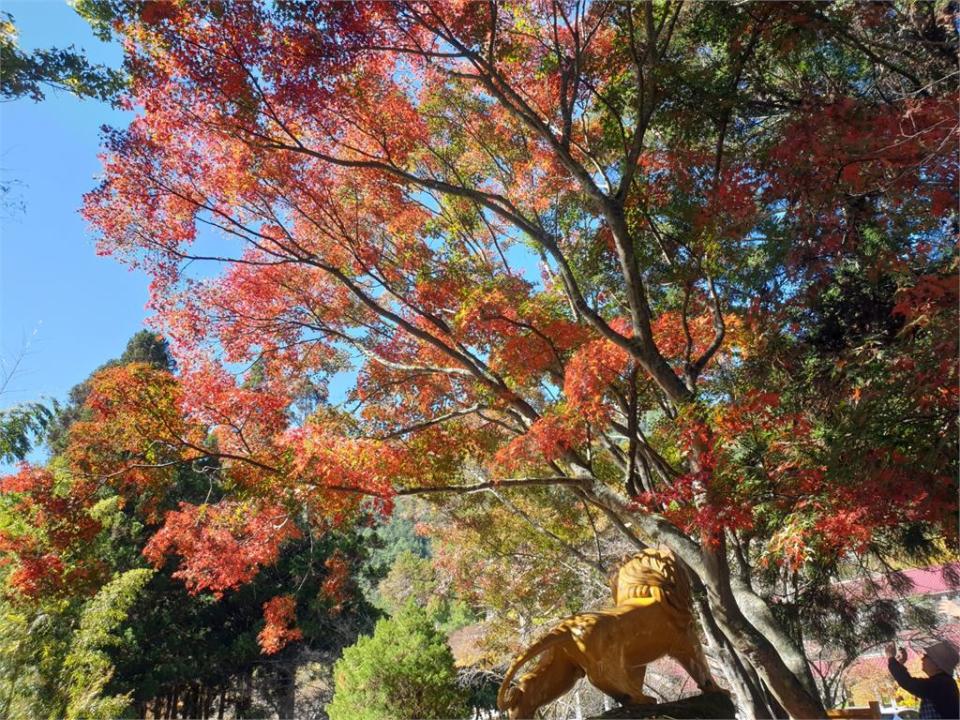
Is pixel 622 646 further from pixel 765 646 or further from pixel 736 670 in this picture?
pixel 736 670

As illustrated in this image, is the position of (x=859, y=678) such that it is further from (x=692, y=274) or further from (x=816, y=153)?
(x=816, y=153)

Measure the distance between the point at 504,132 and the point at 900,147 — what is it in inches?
197

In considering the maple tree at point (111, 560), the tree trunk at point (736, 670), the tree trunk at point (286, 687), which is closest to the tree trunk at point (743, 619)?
the tree trunk at point (736, 670)

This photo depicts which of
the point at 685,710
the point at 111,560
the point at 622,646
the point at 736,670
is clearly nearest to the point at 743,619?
the point at 736,670

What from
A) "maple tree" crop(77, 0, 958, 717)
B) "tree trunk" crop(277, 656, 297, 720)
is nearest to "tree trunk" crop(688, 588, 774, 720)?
"maple tree" crop(77, 0, 958, 717)

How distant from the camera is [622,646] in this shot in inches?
142

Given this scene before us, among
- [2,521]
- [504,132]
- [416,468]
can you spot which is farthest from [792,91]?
[2,521]

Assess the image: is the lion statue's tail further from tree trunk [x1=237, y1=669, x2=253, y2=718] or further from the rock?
tree trunk [x1=237, y1=669, x2=253, y2=718]

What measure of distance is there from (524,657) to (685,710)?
1.08 meters

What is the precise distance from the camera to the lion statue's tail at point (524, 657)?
3.33m

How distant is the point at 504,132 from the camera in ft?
26.7

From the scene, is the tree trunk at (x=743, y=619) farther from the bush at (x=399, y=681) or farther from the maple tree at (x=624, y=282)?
the bush at (x=399, y=681)

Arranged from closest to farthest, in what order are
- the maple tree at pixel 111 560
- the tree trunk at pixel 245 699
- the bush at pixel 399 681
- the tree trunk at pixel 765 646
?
the tree trunk at pixel 765 646 < the maple tree at pixel 111 560 < the bush at pixel 399 681 < the tree trunk at pixel 245 699

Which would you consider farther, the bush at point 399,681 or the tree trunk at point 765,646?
the bush at point 399,681
